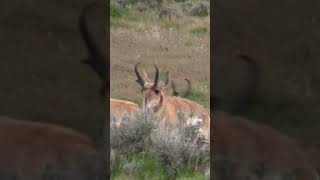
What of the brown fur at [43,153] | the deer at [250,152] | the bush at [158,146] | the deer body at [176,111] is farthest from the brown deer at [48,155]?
the deer body at [176,111]

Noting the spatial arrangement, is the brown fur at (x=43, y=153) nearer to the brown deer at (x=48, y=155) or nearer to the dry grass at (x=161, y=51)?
the brown deer at (x=48, y=155)

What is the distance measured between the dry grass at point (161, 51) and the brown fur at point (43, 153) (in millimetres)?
4308

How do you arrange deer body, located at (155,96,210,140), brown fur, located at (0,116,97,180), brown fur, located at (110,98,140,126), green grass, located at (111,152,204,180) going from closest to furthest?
brown fur, located at (0,116,97,180)
green grass, located at (111,152,204,180)
brown fur, located at (110,98,140,126)
deer body, located at (155,96,210,140)

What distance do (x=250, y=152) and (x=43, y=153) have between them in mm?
704

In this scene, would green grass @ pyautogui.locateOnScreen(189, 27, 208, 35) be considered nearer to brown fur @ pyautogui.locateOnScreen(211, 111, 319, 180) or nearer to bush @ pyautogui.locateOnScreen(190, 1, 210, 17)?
bush @ pyautogui.locateOnScreen(190, 1, 210, 17)

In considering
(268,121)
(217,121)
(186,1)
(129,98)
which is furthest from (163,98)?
(186,1)

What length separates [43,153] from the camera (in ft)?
9.87

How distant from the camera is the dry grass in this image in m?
8.31

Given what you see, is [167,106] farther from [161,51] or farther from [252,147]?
[161,51]

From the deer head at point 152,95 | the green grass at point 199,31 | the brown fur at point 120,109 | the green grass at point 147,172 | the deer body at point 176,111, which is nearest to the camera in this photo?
the green grass at point 147,172

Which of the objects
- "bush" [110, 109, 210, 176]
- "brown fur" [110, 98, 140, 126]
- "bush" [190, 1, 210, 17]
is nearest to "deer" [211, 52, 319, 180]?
"bush" [110, 109, 210, 176]

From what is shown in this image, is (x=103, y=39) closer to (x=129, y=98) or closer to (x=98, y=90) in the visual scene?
(x=98, y=90)

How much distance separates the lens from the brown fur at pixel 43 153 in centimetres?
300

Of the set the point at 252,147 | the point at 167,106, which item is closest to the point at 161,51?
the point at 167,106
